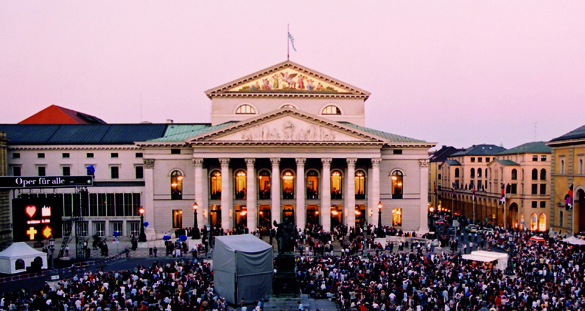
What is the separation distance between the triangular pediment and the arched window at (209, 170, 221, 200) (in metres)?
5.45

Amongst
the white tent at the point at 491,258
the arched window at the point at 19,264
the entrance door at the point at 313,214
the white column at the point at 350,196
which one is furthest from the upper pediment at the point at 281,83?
the white tent at the point at 491,258

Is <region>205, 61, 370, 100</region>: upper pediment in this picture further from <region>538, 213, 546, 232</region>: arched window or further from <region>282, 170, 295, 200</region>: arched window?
<region>538, 213, 546, 232</region>: arched window

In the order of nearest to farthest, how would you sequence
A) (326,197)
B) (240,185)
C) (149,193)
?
(326,197), (149,193), (240,185)

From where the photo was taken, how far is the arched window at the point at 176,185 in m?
56.0

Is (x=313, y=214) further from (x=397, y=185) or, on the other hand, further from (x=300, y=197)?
(x=397, y=185)

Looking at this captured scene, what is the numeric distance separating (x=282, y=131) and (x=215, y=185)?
35.1ft

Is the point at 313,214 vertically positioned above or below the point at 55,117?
below

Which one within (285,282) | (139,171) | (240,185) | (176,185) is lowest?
(285,282)

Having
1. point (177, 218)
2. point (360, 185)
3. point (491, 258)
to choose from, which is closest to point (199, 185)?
point (177, 218)

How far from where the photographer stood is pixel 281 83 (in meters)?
59.2

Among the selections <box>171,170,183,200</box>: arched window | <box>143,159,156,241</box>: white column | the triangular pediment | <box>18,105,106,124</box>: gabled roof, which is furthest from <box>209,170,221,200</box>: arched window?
<box>18,105,106,124</box>: gabled roof

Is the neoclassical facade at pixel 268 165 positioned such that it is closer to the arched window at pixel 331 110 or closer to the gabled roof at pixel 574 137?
the arched window at pixel 331 110

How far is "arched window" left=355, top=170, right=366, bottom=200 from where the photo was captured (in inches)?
2263

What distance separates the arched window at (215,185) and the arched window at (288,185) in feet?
24.5
